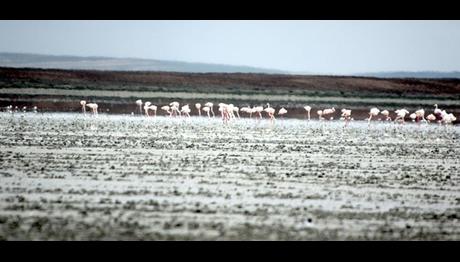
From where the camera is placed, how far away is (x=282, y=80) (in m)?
47.3

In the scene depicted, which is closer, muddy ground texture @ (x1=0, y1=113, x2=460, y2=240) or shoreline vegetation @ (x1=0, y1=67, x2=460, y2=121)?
muddy ground texture @ (x1=0, y1=113, x2=460, y2=240)

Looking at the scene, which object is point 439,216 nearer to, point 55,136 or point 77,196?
point 77,196

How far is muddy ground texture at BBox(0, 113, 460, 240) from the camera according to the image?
23.7 ft

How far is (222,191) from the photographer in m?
9.49

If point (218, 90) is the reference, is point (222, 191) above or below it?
above

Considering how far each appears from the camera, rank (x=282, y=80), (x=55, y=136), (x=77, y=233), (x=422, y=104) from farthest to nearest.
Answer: (x=282, y=80), (x=422, y=104), (x=55, y=136), (x=77, y=233)

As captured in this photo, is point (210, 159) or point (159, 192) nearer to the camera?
point (159, 192)

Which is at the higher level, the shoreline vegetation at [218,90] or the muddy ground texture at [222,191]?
the muddy ground texture at [222,191]

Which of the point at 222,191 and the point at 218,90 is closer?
the point at 222,191

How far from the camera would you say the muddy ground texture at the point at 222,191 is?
723 cm

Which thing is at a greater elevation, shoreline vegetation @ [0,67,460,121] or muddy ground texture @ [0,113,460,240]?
muddy ground texture @ [0,113,460,240]

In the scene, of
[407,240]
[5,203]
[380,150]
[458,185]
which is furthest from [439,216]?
[380,150]
